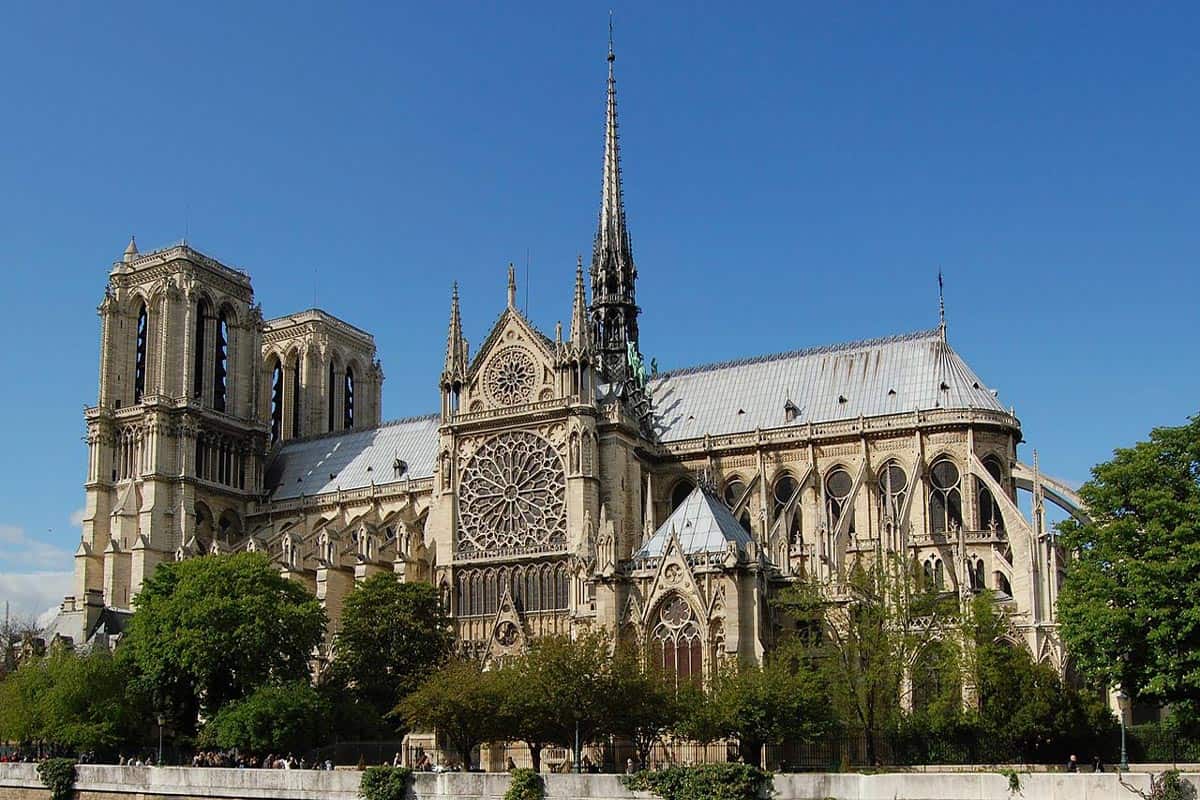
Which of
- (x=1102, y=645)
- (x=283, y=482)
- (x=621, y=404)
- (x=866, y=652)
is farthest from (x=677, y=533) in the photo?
(x=283, y=482)

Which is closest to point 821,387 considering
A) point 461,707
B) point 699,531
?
point 699,531

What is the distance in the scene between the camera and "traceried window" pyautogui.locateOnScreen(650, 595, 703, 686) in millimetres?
51969

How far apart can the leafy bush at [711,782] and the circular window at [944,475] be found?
2829 cm

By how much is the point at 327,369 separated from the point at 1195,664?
65.8 metres

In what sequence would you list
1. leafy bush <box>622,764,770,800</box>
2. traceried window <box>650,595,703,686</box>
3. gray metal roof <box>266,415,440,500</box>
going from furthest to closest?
gray metal roof <box>266,415,440,500</box> → traceried window <box>650,595,703,686</box> → leafy bush <box>622,764,770,800</box>

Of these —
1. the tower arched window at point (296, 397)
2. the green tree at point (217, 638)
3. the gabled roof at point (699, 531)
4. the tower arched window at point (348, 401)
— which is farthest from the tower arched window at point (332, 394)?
the gabled roof at point (699, 531)

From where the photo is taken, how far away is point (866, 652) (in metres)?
49.7

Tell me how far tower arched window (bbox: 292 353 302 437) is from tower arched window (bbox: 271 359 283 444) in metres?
1.00

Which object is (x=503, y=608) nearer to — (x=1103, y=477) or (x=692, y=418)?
(x=692, y=418)

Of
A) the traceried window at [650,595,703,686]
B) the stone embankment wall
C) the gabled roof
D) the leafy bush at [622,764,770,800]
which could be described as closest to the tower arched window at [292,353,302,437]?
the gabled roof


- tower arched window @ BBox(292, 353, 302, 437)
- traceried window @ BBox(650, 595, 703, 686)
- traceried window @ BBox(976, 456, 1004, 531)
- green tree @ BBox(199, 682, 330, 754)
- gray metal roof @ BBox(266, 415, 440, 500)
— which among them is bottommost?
green tree @ BBox(199, 682, 330, 754)

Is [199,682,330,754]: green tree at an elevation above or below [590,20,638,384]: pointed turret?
below

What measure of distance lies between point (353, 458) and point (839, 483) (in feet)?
95.4

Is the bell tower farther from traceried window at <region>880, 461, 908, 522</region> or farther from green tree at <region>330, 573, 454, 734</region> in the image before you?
traceried window at <region>880, 461, 908, 522</region>
